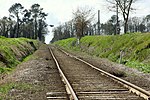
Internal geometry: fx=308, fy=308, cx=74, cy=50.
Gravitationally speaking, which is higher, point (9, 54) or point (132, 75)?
point (9, 54)

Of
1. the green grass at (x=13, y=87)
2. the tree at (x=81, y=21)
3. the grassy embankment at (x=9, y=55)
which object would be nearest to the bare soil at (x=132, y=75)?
the green grass at (x=13, y=87)

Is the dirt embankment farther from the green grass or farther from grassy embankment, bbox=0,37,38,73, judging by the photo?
the green grass

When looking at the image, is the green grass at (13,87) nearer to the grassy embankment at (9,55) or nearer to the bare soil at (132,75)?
the bare soil at (132,75)

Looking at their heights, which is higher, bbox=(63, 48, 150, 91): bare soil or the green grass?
the green grass

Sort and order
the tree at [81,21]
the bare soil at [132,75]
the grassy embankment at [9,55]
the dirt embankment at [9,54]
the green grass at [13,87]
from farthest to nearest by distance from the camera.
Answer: the tree at [81,21], the dirt embankment at [9,54], the grassy embankment at [9,55], the bare soil at [132,75], the green grass at [13,87]

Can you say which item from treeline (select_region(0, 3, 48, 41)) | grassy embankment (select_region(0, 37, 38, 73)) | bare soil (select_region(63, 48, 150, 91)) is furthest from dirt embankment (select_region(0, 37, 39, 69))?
treeline (select_region(0, 3, 48, 41))

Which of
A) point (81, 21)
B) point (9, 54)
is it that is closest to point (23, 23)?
point (81, 21)

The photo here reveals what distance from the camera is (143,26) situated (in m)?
137

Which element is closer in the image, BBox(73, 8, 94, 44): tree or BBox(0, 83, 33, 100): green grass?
BBox(0, 83, 33, 100): green grass

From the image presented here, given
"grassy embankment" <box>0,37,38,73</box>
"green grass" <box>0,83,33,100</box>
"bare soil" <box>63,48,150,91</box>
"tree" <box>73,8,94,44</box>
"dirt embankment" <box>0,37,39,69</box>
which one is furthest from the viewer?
"tree" <box>73,8,94,44</box>

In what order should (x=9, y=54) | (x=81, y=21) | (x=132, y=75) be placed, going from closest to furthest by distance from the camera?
(x=132, y=75) → (x=9, y=54) → (x=81, y=21)

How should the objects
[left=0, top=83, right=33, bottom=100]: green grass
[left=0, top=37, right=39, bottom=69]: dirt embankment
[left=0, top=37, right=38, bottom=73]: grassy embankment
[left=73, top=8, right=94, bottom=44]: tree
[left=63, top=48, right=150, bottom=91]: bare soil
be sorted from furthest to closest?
1. [left=73, top=8, right=94, bottom=44]: tree
2. [left=0, top=37, right=39, bottom=69]: dirt embankment
3. [left=0, top=37, right=38, bottom=73]: grassy embankment
4. [left=63, top=48, right=150, bottom=91]: bare soil
5. [left=0, top=83, right=33, bottom=100]: green grass

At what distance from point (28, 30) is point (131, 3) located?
3883 inches

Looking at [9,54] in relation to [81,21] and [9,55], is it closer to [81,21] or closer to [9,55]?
[9,55]
